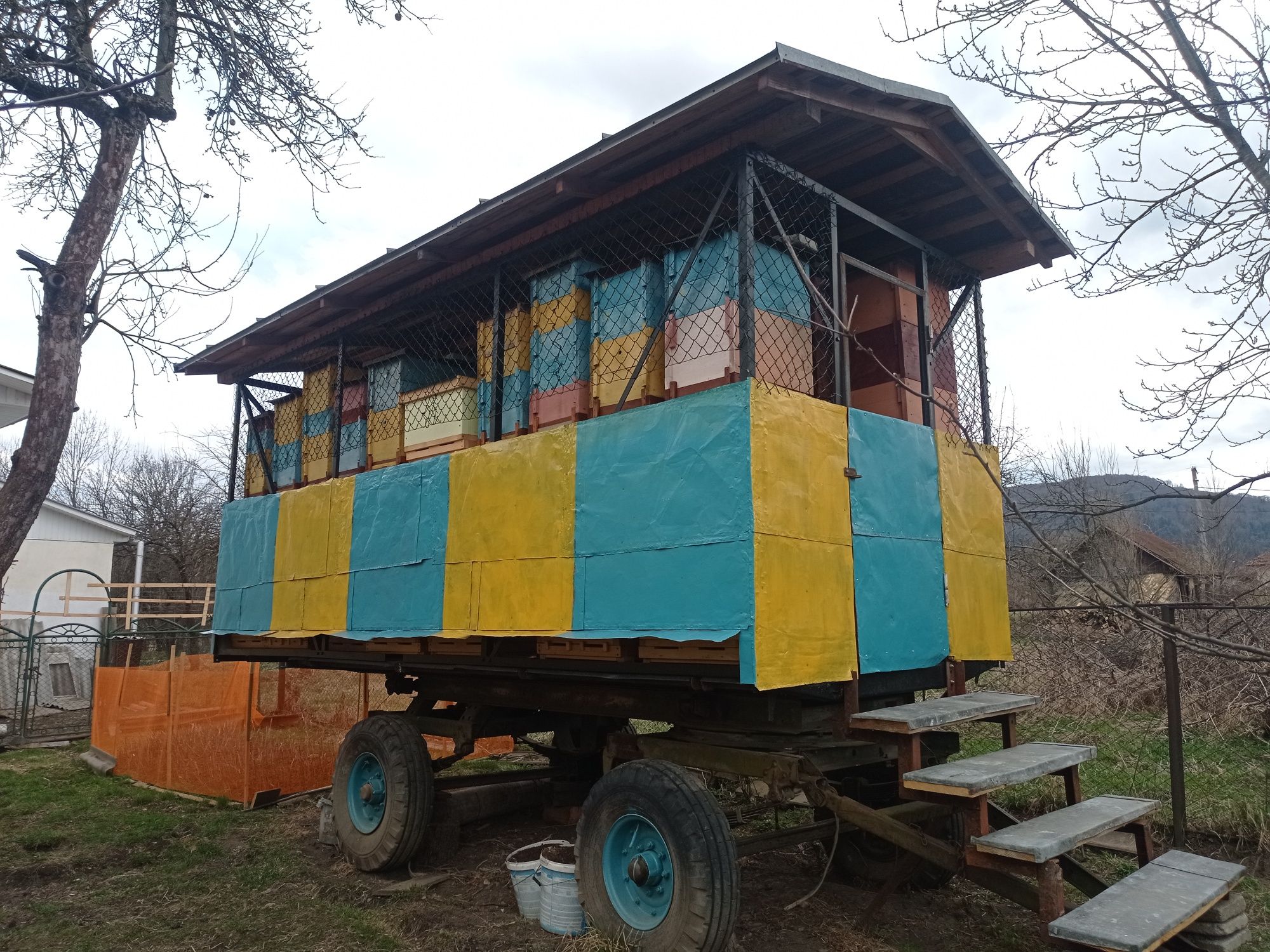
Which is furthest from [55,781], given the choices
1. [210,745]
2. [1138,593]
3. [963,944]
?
[1138,593]

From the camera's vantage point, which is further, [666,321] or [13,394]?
[13,394]

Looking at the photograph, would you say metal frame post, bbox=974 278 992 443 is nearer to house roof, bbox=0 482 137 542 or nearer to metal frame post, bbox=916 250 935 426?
metal frame post, bbox=916 250 935 426

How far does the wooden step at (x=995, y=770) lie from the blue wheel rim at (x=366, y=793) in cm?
431

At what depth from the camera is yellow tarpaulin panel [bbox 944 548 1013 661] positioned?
5684 mm

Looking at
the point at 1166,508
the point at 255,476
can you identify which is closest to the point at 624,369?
the point at 255,476

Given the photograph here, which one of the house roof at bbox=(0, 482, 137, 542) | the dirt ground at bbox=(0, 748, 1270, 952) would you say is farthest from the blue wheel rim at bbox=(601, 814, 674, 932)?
the house roof at bbox=(0, 482, 137, 542)

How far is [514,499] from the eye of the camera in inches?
222

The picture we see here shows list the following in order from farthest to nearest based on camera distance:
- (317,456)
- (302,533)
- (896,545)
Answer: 1. (317,456)
2. (302,533)
3. (896,545)

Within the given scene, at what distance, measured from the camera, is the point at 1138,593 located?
467 inches

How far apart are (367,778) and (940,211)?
621cm

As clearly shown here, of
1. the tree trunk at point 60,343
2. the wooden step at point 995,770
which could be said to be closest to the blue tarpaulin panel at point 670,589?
the wooden step at point 995,770

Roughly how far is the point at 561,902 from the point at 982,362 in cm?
480

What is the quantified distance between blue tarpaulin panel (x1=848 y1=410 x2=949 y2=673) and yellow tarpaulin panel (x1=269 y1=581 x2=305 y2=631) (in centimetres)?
476

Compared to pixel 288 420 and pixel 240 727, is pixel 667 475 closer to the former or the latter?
pixel 288 420
